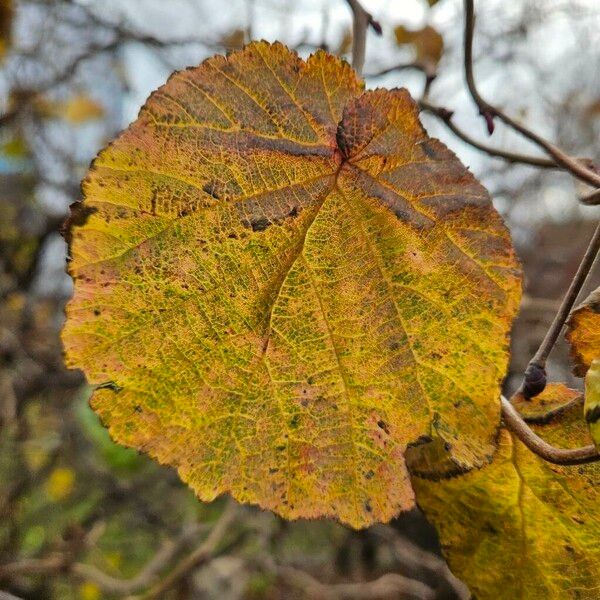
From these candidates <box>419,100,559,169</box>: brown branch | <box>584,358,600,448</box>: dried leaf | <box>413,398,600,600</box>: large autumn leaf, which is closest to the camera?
<box>584,358,600,448</box>: dried leaf

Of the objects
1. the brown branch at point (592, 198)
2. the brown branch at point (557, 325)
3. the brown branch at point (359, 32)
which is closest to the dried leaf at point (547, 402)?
the brown branch at point (557, 325)

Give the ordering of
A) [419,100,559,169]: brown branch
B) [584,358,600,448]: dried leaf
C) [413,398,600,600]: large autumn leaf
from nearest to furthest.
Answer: [584,358,600,448]: dried leaf, [413,398,600,600]: large autumn leaf, [419,100,559,169]: brown branch

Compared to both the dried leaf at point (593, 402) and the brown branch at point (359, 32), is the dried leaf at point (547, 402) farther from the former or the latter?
the brown branch at point (359, 32)

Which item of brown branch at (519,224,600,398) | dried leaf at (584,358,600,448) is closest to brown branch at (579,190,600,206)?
brown branch at (519,224,600,398)

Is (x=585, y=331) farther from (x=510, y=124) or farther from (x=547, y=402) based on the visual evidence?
(x=510, y=124)

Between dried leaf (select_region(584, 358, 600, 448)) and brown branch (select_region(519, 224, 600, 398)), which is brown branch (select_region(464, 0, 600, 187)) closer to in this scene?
brown branch (select_region(519, 224, 600, 398))
